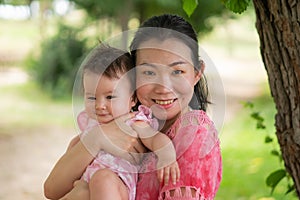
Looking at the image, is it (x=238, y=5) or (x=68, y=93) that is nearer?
(x=238, y=5)

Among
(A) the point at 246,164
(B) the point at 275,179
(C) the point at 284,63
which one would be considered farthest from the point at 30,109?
(C) the point at 284,63

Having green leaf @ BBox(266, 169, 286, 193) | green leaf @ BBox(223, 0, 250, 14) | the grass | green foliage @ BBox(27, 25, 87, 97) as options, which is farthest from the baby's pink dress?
green foliage @ BBox(27, 25, 87, 97)

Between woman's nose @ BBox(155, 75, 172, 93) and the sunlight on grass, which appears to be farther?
the sunlight on grass

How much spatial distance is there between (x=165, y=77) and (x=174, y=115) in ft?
0.37

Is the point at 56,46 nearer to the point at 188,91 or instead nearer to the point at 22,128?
the point at 22,128

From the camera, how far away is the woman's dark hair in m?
1.72

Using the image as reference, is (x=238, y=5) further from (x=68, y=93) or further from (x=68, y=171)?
(x=68, y=93)

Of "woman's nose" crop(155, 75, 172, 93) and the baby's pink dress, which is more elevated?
"woman's nose" crop(155, 75, 172, 93)

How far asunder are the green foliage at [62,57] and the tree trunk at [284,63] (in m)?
9.95

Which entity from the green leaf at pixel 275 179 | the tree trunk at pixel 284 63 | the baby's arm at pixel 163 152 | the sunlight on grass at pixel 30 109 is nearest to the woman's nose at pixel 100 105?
the baby's arm at pixel 163 152

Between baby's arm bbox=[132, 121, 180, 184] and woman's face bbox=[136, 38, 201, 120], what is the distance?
9 centimetres

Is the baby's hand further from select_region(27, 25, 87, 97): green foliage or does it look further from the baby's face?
select_region(27, 25, 87, 97): green foliage

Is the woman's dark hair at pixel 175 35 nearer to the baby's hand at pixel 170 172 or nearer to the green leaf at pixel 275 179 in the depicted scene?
the baby's hand at pixel 170 172

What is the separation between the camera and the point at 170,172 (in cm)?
157
